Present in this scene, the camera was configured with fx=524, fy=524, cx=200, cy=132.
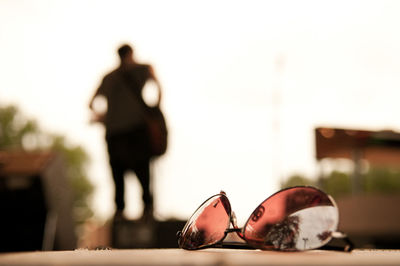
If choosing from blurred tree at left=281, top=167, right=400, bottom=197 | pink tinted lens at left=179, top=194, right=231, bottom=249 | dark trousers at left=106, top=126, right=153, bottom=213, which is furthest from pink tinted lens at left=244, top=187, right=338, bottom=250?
blurred tree at left=281, top=167, right=400, bottom=197

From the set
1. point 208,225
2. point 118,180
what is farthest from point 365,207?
point 208,225

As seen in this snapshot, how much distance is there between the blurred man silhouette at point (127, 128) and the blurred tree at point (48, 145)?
33275 millimetres

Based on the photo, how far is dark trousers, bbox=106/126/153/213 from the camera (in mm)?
4762

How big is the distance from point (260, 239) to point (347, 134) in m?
7.84

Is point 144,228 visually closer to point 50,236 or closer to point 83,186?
point 50,236

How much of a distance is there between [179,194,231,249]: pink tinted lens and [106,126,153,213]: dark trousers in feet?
10.2

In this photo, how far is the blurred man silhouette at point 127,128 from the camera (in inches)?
188

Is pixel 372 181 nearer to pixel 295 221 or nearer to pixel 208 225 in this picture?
pixel 208 225

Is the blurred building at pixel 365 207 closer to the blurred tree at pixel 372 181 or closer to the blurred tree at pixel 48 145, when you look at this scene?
the blurred tree at pixel 48 145

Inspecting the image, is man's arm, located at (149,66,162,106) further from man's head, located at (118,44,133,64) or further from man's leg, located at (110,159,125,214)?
man's leg, located at (110,159,125,214)

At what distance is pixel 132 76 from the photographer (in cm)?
496

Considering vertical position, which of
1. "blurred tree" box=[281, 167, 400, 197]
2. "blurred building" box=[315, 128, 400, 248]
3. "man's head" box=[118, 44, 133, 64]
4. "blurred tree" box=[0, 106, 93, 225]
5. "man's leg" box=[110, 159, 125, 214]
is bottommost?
"blurred tree" box=[281, 167, 400, 197]

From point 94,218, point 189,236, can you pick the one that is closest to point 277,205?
point 189,236

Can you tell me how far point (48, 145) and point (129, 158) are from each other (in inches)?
Answer: 1448
